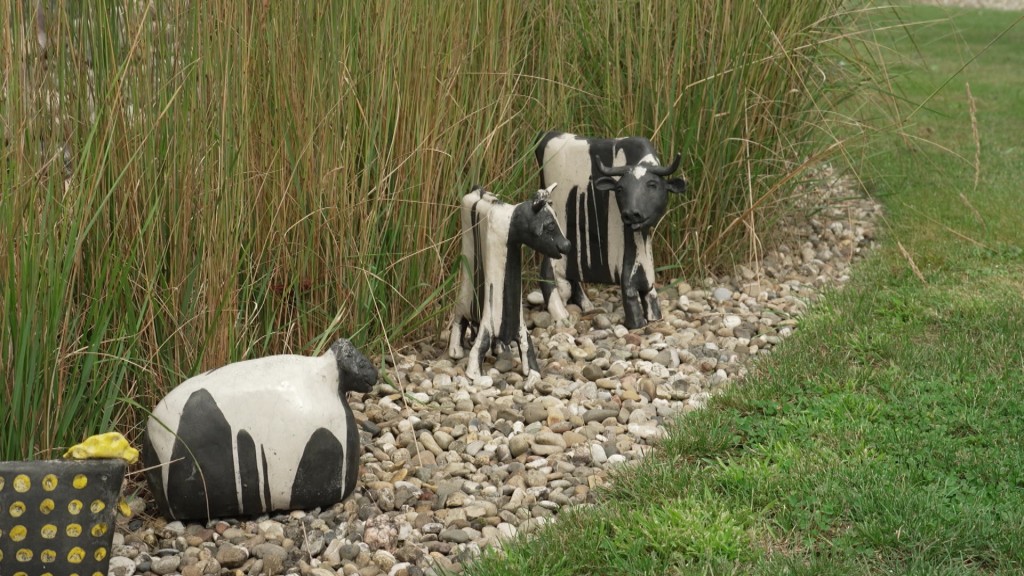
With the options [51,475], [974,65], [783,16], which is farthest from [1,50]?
[974,65]

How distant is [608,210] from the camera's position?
4.32 metres

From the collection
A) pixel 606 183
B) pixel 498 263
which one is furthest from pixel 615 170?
pixel 498 263

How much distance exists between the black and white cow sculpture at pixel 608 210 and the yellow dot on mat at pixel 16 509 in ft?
7.61

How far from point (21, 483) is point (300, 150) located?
4.83ft

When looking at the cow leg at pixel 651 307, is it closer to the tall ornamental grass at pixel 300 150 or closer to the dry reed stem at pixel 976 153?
the tall ornamental grass at pixel 300 150

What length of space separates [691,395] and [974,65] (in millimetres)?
8401

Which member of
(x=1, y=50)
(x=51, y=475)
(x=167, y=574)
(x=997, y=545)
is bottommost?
(x=167, y=574)

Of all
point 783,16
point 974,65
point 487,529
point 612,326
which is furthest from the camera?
point 974,65

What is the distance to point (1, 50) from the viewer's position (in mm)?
2662

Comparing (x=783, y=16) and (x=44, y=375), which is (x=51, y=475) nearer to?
(x=44, y=375)

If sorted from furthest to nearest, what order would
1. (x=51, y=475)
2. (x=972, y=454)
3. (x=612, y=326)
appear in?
(x=612, y=326)
(x=972, y=454)
(x=51, y=475)

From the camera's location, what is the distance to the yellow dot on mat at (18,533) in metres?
2.37

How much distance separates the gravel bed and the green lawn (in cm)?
16

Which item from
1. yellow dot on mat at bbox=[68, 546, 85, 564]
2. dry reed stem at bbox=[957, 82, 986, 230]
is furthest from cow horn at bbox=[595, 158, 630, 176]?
yellow dot on mat at bbox=[68, 546, 85, 564]
